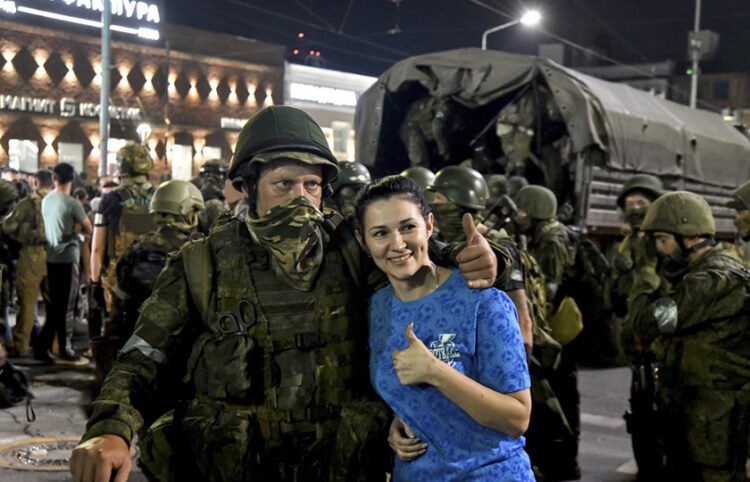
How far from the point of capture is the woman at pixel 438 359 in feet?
7.72

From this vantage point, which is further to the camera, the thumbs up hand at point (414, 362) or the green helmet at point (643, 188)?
the green helmet at point (643, 188)

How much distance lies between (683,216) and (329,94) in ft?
142

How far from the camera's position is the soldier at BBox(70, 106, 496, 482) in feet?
8.44

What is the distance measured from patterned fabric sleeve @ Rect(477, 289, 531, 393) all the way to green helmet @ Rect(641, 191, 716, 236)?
2.60 m

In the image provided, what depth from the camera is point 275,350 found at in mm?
2656

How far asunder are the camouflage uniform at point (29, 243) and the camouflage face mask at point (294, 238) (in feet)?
25.2

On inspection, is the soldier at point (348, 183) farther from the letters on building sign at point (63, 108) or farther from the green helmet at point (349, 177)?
the letters on building sign at point (63, 108)

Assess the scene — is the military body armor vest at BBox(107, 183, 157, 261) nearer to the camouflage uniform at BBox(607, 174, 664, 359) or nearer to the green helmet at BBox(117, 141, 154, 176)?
the green helmet at BBox(117, 141, 154, 176)

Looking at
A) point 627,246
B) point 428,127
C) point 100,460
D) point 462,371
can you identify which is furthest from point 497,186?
point 100,460

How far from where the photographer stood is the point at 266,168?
278 cm

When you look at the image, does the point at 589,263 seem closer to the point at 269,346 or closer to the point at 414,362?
the point at 269,346

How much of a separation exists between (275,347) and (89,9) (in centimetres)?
4089

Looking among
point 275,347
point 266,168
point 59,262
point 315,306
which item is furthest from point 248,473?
point 59,262

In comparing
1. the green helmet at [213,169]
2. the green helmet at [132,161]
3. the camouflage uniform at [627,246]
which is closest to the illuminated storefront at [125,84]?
the green helmet at [213,169]
